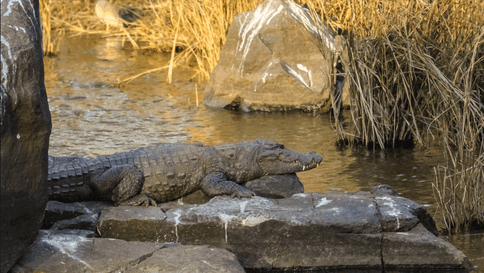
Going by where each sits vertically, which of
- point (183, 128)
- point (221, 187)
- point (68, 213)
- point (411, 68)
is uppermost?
point (411, 68)

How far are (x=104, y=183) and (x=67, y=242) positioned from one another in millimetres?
810

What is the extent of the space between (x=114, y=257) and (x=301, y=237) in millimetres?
1295

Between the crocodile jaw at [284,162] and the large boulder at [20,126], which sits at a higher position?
the large boulder at [20,126]

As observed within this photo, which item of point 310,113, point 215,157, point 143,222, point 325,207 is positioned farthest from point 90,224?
point 310,113

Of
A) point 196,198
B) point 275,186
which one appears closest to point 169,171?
point 196,198

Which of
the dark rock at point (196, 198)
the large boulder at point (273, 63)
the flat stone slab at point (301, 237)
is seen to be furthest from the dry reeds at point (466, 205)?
the large boulder at point (273, 63)

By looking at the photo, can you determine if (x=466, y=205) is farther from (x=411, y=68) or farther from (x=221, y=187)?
(x=411, y=68)

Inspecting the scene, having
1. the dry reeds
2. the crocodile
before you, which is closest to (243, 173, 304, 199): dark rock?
the crocodile

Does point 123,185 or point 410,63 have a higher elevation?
point 410,63

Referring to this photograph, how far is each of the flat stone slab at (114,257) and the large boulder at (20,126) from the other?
172 mm

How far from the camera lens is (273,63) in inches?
361

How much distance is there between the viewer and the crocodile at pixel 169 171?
450cm

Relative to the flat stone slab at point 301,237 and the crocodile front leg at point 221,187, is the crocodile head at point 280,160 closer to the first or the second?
the crocodile front leg at point 221,187

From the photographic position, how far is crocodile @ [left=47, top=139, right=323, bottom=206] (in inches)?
177
